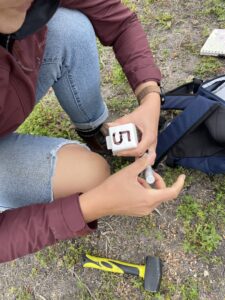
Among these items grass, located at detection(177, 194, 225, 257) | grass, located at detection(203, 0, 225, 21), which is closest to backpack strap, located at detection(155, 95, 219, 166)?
grass, located at detection(177, 194, 225, 257)

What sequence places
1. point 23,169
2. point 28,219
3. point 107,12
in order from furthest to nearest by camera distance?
point 107,12, point 23,169, point 28,219

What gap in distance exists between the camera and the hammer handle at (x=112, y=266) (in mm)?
1614

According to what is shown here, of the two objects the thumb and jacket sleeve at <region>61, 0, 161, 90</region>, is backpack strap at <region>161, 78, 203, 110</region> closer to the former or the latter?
jacket sleeve at <region>61, 0, 161, 90</region>

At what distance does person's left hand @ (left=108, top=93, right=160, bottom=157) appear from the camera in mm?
1359

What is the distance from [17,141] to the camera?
1463 millimetres

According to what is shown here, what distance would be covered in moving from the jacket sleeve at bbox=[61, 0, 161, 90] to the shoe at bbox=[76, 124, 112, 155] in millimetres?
352

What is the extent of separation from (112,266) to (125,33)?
0.93m

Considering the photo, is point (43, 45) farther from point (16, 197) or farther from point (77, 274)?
point (77, 274)

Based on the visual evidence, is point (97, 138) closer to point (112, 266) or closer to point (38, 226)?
point (112, 266)

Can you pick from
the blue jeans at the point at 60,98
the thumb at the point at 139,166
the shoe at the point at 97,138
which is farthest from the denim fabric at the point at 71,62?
the thumb at the point at 139,166

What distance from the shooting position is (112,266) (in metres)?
1.63

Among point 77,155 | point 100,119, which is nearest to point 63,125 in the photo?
point 100,119

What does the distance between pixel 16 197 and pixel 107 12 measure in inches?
30.4

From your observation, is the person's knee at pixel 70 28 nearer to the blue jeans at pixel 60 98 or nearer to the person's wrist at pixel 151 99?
the blue jeans at pixel 60 98
